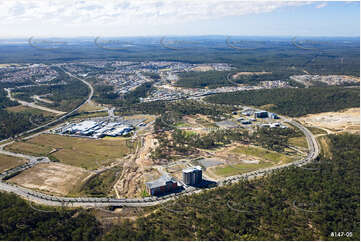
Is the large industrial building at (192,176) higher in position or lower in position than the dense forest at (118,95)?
lower

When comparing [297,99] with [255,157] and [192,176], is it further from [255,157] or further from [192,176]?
[192,176]

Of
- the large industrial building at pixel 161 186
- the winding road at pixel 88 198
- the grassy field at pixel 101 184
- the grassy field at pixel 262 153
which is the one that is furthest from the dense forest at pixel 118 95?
the large industrial building at pixel 161 186

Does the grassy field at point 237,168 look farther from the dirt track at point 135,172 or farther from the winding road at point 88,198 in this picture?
the dirt track at point 135,172

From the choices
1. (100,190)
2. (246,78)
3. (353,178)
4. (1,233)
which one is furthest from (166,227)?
(246,78)

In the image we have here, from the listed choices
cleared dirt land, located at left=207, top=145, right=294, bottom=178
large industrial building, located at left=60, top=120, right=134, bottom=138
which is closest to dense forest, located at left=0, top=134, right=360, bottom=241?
cleared dirt land, located at left=207, top=145, right=294, bottom=178

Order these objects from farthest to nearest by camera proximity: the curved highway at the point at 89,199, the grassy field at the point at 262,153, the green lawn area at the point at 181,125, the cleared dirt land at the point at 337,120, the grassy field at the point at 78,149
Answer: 1. the green lawn area at the point at 181,125
2. the cleared dirt land at the point at 337,120
3. the grassy field at the point at 262,153
4. the grassy field at the point at 78,149
5. the curved highway at the point at 89,199

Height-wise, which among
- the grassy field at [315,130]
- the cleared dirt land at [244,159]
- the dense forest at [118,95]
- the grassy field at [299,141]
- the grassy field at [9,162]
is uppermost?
the dense forest at [118,95]

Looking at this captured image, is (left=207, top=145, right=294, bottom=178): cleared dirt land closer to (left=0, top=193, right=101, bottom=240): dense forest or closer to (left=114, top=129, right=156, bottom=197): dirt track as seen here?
(left=114, top=129, right=156, bottom=197): dirt track
